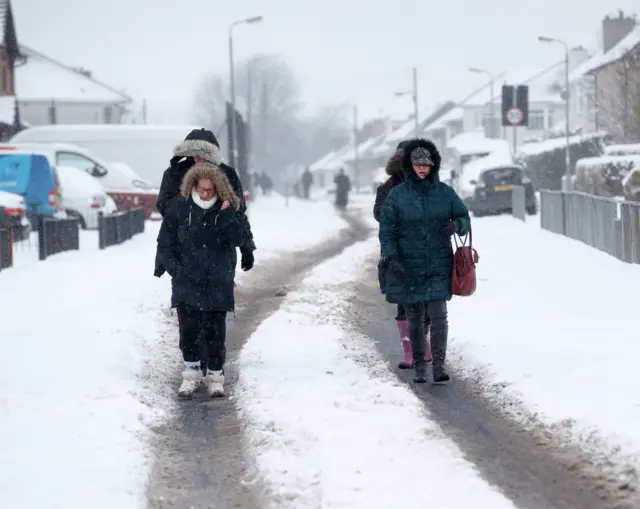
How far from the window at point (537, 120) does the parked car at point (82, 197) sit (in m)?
59.8

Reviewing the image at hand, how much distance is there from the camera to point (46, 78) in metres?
79.7

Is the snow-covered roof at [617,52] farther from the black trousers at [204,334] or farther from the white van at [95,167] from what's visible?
the black trousers at [204,334]

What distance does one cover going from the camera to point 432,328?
338 inches

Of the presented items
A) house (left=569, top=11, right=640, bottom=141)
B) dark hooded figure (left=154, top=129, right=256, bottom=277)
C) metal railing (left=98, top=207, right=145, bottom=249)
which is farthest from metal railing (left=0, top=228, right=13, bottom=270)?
house (left=569, top=11, right=640, bottom=141)

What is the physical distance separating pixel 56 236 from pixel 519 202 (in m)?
13.6

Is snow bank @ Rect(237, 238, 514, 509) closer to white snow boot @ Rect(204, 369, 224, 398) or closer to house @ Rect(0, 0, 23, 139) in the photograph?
white snow boot @ Rect(204, 369, 224, 398)

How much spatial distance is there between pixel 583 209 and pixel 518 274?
5.26 metres

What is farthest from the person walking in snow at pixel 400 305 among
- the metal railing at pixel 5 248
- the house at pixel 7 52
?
the house at pixel 7 52

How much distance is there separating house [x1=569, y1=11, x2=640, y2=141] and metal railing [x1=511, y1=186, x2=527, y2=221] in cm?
1499

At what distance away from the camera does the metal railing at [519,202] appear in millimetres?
29453

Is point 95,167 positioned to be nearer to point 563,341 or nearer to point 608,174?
point 608,174

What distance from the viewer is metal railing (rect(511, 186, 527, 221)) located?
29453mm

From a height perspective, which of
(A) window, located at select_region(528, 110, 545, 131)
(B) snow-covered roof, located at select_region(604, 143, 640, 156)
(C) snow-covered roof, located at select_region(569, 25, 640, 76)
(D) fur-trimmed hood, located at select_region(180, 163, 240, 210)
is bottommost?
(B) snow-covered roof, located at select_region(604, 143, 640, 156)

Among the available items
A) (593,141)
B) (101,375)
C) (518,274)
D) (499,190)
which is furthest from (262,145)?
(101,375)
